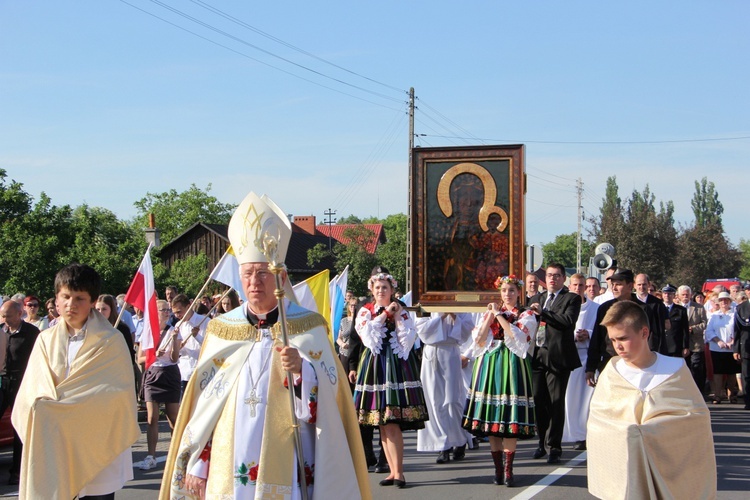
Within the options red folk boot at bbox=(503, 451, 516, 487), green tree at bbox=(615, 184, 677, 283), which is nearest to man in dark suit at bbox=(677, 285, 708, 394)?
red folk boot at bbox=(503, 451, 516, 487)

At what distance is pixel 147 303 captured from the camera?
37.2ft

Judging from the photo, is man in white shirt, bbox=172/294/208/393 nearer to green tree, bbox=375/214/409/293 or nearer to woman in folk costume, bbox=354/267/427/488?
woman in folk costume, bbox=354/267/427/488

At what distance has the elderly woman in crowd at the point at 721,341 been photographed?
17938 millimetres

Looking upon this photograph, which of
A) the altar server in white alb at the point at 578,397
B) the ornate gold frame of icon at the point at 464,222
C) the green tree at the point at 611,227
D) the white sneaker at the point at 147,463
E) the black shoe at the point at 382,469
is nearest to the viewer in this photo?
the black shoe at the point at 382,469

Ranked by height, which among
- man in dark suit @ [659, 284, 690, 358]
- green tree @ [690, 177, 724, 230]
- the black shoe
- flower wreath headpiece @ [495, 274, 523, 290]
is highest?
green tree @ [690, 177, 724, 230]

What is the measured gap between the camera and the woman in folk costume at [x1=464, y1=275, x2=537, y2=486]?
9.14 m

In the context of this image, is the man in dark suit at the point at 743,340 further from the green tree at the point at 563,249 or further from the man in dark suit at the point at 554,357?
the green tree at the point at 563,249

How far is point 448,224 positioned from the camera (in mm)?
10953

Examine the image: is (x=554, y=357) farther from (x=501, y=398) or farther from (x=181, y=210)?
(x=181, y=210)

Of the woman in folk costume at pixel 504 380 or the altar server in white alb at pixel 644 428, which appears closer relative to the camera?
the altar server in white alb at pixel 644 428

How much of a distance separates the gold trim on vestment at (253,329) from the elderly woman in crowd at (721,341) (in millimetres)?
14365

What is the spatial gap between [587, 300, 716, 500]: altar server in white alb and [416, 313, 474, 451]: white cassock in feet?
19.3

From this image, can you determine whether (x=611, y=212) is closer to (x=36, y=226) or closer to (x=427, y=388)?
(x=36, y=226)

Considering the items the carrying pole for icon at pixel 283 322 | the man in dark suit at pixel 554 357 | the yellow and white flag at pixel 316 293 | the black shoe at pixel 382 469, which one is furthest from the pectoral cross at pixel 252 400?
the yellow and white flag at pixel 316 293
